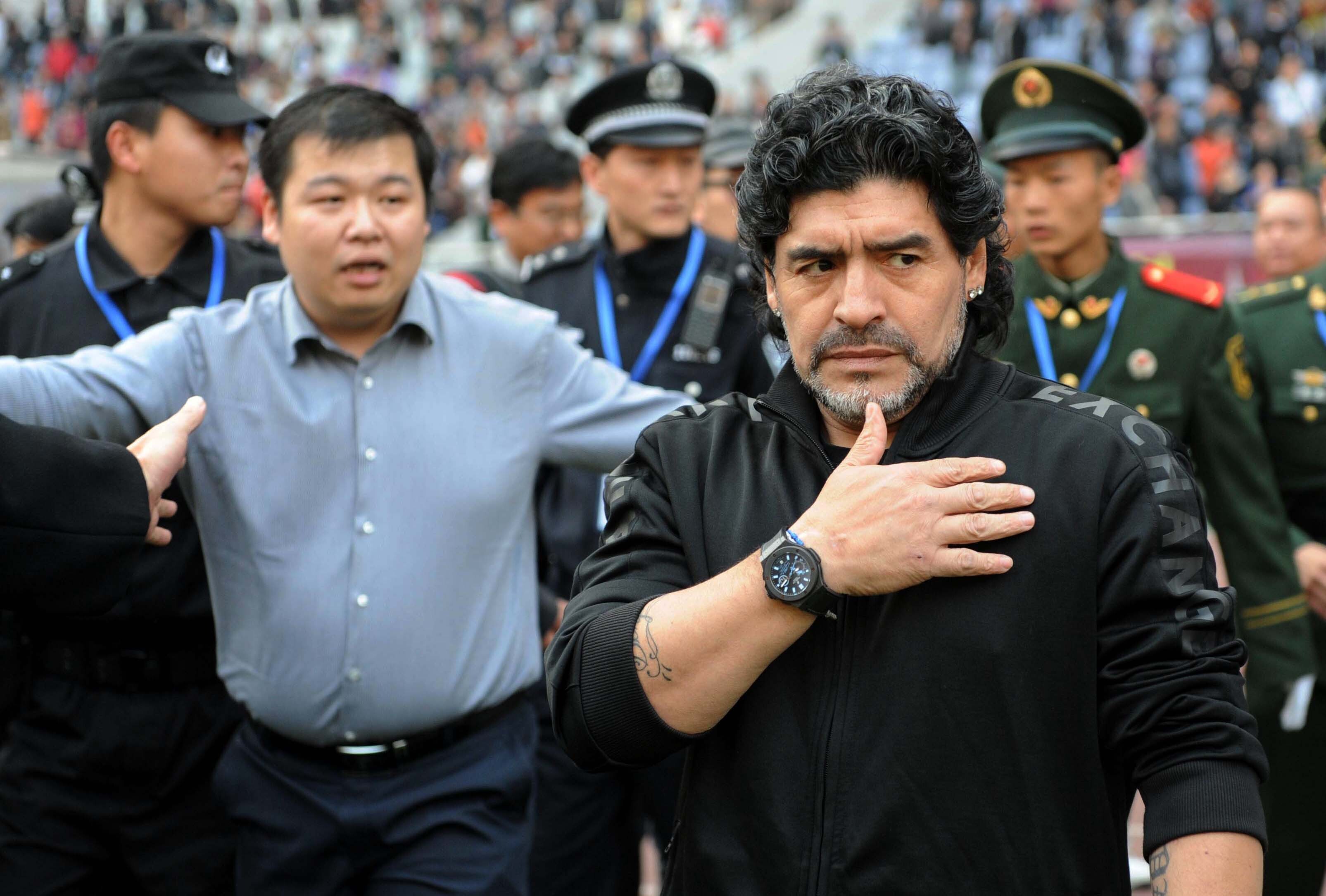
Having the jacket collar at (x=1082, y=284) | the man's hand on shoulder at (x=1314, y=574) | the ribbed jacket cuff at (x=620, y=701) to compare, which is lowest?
the man's hand on shoulder at (x=1314, y=574)

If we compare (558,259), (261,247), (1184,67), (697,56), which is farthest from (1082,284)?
(697,56)

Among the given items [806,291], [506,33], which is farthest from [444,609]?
[506,33]

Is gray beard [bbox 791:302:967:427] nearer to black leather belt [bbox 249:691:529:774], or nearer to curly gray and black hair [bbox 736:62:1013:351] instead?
curly gray and black hair [bbox 736:62:1013:351]

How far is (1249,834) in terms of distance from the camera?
2.01 metres

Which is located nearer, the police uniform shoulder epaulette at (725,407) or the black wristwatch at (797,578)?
the black wristwatch at (797,578)

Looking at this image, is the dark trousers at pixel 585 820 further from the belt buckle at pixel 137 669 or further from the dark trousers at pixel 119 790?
the belt buckle at pixel 137 669

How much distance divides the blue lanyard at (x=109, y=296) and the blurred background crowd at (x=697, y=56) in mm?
11437

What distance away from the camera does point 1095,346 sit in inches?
172

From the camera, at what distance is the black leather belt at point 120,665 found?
3.71 m

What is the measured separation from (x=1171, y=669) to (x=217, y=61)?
3249 millimetres

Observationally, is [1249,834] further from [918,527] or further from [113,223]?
[113,223]

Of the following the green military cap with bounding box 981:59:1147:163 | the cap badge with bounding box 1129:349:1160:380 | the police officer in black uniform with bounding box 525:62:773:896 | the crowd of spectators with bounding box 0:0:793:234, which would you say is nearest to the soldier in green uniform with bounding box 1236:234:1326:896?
the cap badge with bounding box 1129:349:1160:380

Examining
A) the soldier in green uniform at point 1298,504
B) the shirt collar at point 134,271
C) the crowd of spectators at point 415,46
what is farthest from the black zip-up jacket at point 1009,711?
the crowd of spectators at point 415,46

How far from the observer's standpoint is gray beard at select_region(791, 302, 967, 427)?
7.50ft
